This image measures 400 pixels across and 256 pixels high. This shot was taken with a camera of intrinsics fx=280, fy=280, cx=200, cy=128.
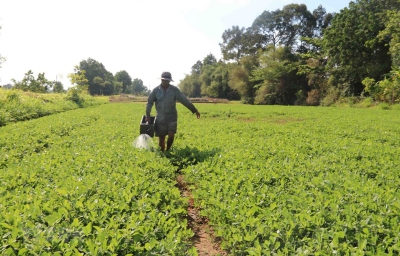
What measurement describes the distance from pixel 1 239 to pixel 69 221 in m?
0.66

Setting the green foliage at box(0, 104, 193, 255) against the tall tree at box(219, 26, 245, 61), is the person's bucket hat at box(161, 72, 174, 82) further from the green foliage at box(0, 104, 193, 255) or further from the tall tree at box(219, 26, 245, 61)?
the tall tree at box(219, 26, 245, 61)

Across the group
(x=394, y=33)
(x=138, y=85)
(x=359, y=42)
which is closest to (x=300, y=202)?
(x=394, y=33)

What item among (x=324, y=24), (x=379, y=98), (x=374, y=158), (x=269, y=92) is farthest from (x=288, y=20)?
(x=374, y=158)

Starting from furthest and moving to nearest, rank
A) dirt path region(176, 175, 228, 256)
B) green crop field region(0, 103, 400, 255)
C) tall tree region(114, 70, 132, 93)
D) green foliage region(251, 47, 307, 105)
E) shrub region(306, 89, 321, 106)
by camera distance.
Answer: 1. tall tree region(114, 70, 132, 93)
2. green foliage region(251, 47, 307, 105)
3. shrub region(306, 89, 321, 106)
4. dirt path region(176, 175, 228, 256)
5. green crop field region(0, 103, 400, 255)

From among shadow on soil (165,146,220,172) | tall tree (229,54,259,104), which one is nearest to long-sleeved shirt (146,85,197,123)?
shadow on soil (165,146,220,172)

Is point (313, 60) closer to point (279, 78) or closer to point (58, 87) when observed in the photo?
point (279, 78)

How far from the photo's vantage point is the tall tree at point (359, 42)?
3139 cm

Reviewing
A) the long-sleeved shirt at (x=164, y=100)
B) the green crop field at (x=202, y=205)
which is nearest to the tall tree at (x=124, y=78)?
the long-sleeved shirt at (x=164, y=100)

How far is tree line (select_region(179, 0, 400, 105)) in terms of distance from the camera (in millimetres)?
30500

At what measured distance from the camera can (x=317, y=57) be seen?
135 ft

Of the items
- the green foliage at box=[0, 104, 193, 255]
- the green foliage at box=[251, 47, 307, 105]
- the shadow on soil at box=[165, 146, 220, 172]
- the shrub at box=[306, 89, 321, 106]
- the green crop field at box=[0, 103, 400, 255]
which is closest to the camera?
the green foliage at box=[0, 104, 193, 255]

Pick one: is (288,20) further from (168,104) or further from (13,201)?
(13,201)

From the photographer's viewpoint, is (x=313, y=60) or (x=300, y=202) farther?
(x=313, y=60)

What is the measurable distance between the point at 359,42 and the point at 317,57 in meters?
8.61
